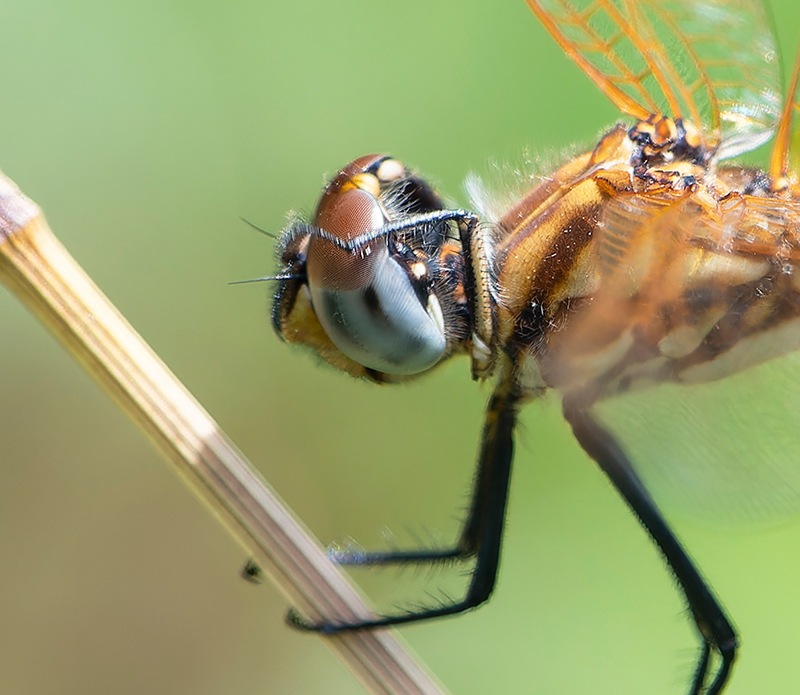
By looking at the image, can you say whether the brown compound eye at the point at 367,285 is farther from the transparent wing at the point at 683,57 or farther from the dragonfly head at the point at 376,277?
the transparent wing at the point at 683,57

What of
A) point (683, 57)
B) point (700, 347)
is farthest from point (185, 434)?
point (683, 57)

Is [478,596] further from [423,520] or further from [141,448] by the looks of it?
[141,448]

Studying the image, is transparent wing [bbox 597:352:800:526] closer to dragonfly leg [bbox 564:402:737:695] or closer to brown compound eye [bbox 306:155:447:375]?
dragonfly leg [bbox 564:402:737:695]

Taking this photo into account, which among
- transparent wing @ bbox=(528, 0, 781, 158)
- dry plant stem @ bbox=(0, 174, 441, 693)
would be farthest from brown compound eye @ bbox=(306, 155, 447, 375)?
transparent wing @ bbox=(528, 0, 781, 158)

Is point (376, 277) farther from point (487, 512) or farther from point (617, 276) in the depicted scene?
point (487, 512)

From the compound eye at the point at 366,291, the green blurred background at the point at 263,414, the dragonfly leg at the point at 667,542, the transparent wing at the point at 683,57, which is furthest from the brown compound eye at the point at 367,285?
the green blurred background at the point at 263,414

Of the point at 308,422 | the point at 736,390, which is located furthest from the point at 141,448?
the point at 736,390
